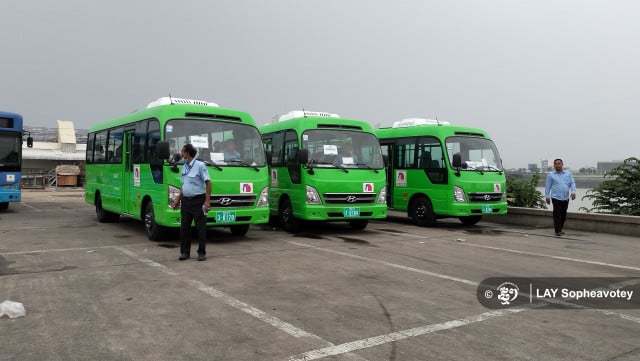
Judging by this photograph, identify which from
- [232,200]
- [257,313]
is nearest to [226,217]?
[232,200]

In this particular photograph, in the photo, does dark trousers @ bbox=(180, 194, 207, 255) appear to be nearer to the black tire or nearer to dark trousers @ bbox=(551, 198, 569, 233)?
the black tire

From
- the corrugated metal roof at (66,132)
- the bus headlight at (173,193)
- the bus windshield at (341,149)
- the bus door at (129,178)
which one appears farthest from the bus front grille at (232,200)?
the corrugated metal roof at (66,132)

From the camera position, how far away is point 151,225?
10.2 m

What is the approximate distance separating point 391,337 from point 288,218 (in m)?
7.79

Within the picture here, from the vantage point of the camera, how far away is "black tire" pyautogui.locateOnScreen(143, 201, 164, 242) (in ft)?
32.7

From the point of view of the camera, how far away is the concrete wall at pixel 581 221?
12711 mm

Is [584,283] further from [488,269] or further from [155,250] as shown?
[155,250]

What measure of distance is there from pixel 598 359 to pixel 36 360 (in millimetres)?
4295

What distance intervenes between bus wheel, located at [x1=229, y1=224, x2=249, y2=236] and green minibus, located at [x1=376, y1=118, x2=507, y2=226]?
17.1 ft

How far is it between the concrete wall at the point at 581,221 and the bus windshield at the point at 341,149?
573 centimetres

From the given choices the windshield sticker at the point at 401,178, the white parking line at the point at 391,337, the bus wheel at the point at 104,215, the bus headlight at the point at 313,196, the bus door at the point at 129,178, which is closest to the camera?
the white parking line at the point at 391,337

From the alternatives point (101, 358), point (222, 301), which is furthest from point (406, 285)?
point (101, 358)

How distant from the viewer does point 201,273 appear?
23.3ft

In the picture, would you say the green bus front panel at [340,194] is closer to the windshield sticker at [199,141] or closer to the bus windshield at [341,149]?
the bus windshield at [341,149]
